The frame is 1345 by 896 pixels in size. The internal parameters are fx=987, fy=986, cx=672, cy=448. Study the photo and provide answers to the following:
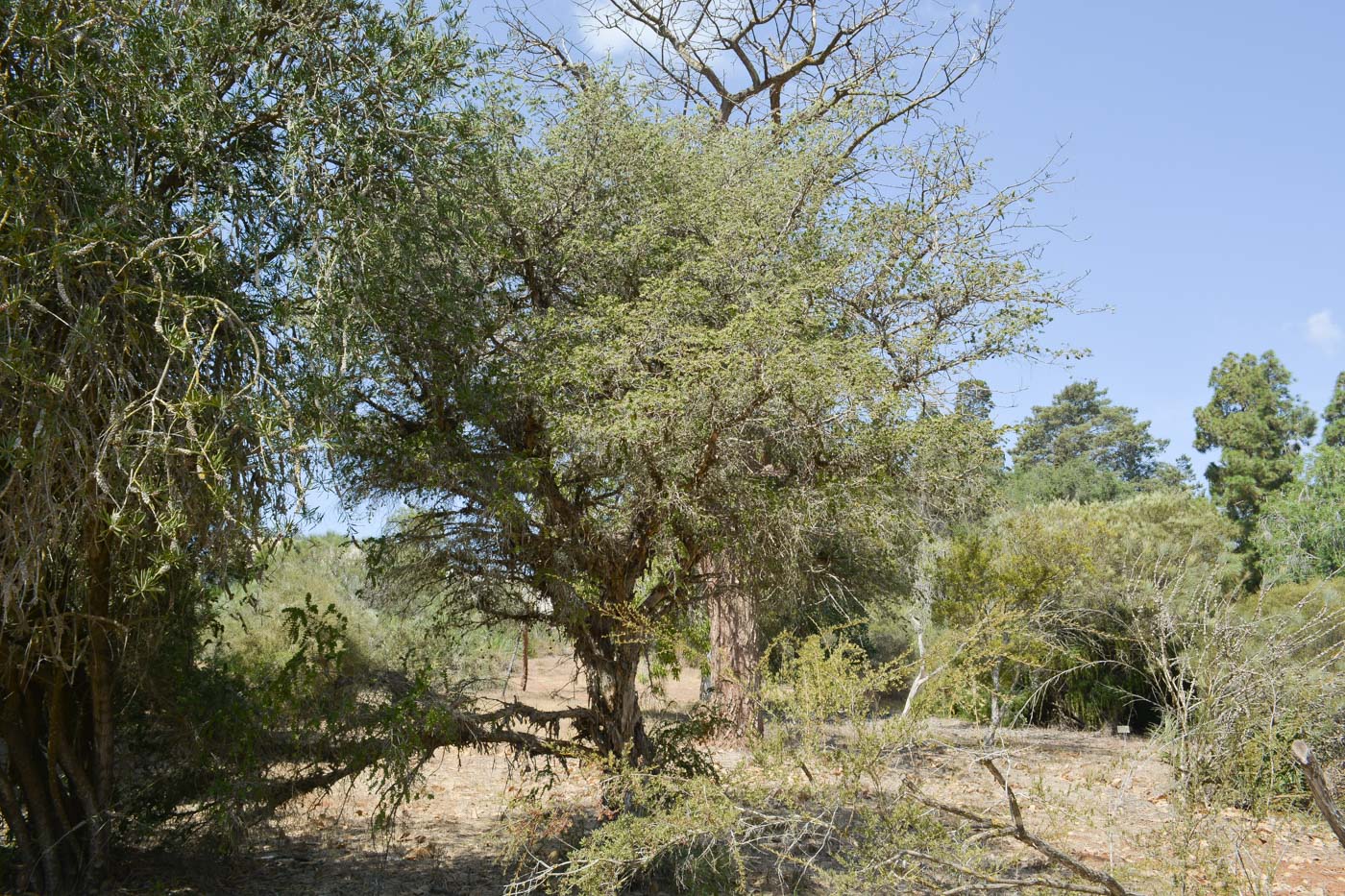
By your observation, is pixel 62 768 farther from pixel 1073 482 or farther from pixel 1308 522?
pixel 1073 482

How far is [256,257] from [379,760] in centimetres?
336

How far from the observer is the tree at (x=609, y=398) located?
262 inches

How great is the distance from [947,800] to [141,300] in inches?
297

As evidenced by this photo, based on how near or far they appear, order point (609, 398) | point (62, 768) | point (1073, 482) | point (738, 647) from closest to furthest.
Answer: point (62, 768), point (609, 398), point (738, 647), point (1073, 482)

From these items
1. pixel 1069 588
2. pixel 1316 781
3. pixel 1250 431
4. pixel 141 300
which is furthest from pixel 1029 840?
pixel 1250 431

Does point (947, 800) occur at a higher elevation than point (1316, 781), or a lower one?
lower

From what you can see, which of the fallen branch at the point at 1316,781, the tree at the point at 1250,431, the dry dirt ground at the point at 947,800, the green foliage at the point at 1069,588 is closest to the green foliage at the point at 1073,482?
the tree at the point at 1250,431

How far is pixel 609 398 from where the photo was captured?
714cm

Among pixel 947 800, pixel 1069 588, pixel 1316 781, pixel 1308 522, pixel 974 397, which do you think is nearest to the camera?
pixel 1316 781

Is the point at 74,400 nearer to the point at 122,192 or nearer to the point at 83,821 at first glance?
the point at 122,192

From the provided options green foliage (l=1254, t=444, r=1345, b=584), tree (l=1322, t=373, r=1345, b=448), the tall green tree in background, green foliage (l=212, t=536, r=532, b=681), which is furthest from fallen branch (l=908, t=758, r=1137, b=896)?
the tall green tree in background

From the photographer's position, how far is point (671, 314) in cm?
735

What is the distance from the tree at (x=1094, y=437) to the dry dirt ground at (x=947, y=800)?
4638 centimetres

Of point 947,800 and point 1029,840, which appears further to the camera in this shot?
point 947,800
